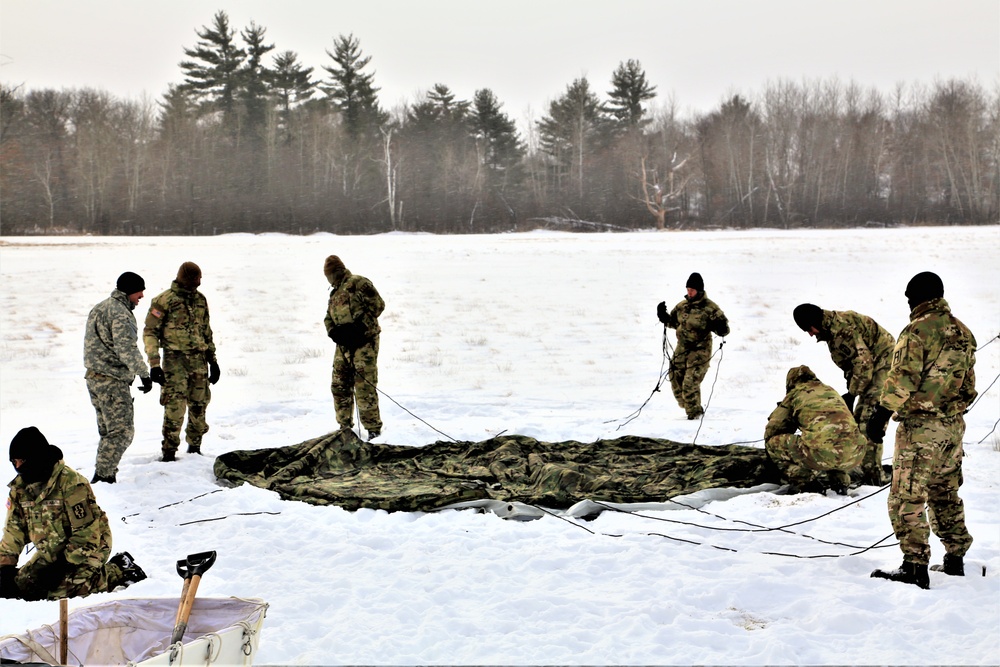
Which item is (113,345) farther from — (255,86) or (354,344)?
(255,86)

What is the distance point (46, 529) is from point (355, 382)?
196 inches

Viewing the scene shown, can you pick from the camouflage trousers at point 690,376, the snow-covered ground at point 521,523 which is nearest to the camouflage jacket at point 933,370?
the snow-covered ground at point 521,523

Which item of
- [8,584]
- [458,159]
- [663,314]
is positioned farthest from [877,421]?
[458,159]

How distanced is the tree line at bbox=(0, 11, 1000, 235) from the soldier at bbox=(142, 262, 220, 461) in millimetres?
34027

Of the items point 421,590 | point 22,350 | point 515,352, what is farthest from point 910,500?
point 22,350

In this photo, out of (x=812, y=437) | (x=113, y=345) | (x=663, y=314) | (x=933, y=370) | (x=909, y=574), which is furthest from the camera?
(x=663, y=314)

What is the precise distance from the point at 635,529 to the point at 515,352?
959 cm

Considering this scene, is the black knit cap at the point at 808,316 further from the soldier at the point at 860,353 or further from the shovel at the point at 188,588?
the shovel at the point at 188,588

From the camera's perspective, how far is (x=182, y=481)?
295 inches

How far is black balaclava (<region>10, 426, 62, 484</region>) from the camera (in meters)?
4.29

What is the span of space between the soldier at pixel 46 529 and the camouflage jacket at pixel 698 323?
23.7 ft

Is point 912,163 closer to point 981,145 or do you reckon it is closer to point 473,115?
point 981,145

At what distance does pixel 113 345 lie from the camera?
717 cm

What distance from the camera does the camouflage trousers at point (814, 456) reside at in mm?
6590
